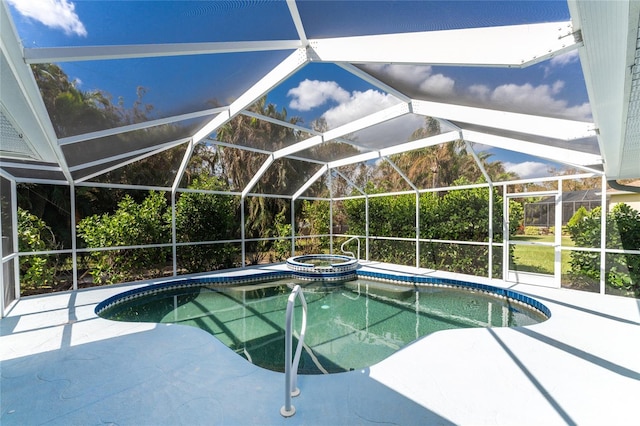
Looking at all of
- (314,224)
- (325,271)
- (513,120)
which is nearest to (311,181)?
(314,224)

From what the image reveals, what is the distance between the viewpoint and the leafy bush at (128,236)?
825 centimetres

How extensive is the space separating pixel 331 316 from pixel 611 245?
267 inches

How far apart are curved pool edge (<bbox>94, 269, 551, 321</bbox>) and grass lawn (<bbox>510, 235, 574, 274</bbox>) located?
1482 millimetres

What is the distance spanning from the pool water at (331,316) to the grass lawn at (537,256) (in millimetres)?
1739

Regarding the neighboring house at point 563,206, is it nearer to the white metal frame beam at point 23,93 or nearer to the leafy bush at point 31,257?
the white metal frame beam at point 23,93

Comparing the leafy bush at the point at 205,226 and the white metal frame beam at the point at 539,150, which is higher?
the white metal frame beam at the point at 539,150

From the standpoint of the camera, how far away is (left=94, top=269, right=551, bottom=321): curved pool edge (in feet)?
22.0

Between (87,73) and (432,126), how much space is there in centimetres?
649

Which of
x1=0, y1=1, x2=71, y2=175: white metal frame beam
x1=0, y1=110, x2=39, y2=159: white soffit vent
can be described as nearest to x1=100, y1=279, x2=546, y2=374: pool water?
x1=0, y1=110, x2=39, y2=159: white soffit vent

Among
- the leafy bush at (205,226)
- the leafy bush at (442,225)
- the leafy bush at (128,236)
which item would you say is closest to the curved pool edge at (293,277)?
the leafy bush at (205,226)

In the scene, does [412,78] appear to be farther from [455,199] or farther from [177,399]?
Answer: [455,199]

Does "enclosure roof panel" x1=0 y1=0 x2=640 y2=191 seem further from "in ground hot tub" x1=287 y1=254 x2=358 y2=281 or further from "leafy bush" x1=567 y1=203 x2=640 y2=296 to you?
"in ground hot tub" x1=287 y1=254 x2=358 y2=281

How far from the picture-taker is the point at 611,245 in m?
6.67

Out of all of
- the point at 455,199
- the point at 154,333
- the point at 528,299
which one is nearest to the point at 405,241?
the point at 455,199
